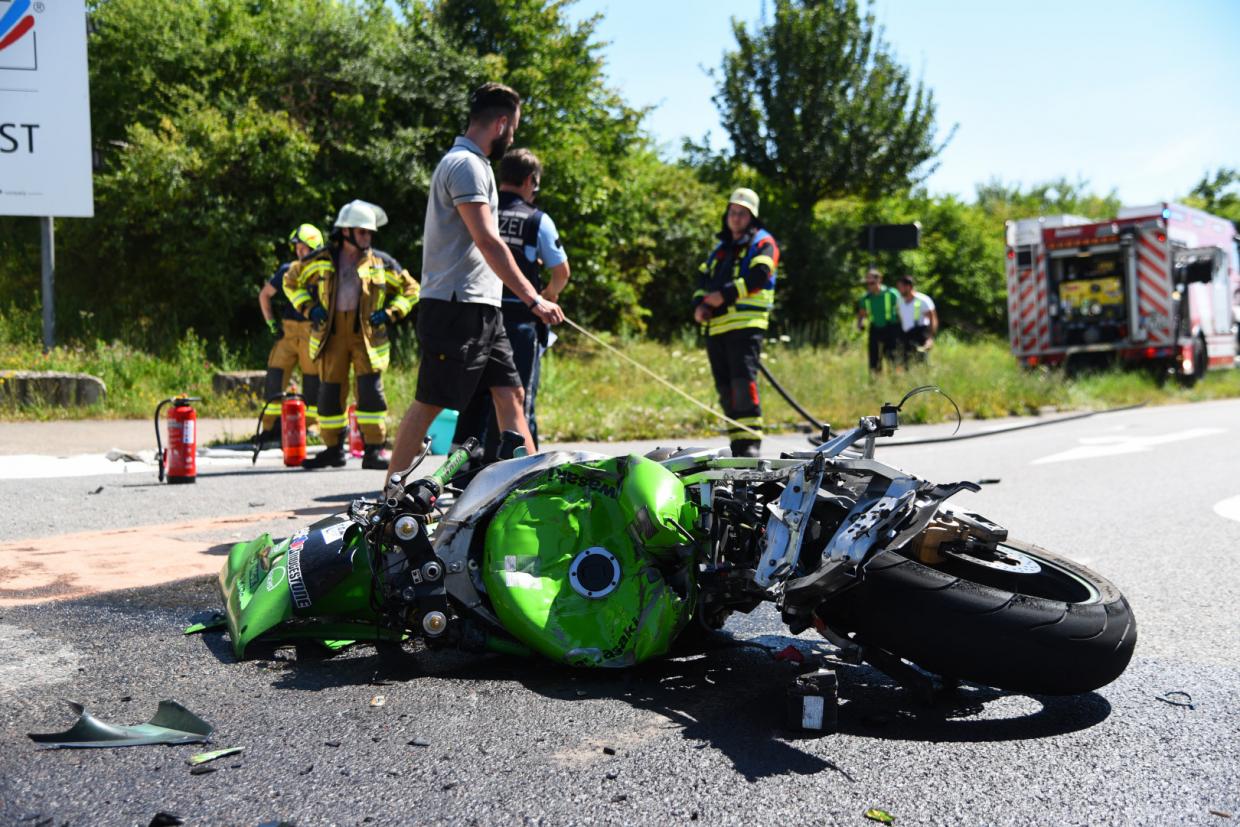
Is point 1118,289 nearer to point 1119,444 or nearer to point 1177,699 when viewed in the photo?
point 1119,444

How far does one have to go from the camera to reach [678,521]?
3.14 m

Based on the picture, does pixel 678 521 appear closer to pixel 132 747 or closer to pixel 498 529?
pixel 498 529

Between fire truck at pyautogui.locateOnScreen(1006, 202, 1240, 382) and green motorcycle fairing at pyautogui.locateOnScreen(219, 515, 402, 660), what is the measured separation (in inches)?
704

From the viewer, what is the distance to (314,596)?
3.29 metres

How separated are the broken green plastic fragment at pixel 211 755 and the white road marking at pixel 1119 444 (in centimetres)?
764

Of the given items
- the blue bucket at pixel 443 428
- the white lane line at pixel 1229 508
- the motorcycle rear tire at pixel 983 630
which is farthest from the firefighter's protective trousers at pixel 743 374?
the motorcycle rear tire at pixel 983 630

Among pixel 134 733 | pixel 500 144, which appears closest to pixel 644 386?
pixel 500 144

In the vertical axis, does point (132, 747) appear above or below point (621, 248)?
below

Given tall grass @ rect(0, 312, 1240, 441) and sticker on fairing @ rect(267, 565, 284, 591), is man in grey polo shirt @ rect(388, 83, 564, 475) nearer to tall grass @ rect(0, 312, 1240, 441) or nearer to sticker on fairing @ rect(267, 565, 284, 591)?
sticker on fairing @ rect(267, 565, 284, 591)

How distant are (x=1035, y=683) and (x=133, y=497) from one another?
18.3 feet

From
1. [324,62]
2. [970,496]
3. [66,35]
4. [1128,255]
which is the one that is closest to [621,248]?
[324,62]

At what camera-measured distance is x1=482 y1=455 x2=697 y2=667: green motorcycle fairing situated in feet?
10.2

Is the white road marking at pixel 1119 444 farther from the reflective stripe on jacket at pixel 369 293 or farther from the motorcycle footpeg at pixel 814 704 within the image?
the motorcycle footpeg at pixel 814 704

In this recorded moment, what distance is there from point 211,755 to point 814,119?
2397 cm
